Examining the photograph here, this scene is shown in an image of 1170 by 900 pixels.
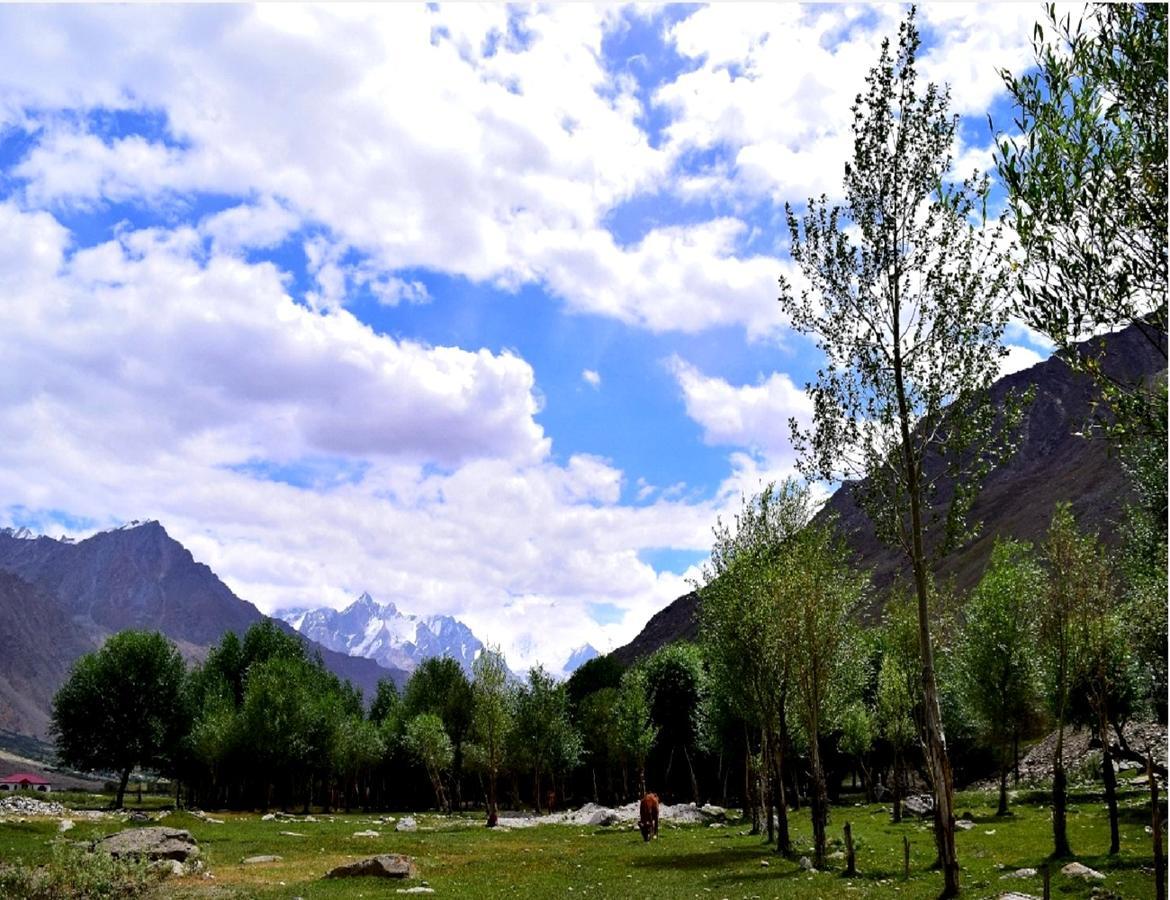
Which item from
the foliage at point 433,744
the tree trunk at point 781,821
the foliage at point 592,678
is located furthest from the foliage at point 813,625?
the foliage at point 592,678

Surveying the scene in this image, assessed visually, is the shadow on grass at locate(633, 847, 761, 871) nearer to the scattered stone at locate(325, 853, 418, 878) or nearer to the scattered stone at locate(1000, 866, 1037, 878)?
the scattered stone at locate(325, 853, 418, 878)

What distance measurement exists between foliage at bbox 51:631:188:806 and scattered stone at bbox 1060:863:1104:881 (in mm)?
104626

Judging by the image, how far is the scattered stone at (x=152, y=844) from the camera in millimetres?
37156

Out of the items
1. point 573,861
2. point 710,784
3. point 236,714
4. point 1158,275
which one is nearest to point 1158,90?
point 1158,275

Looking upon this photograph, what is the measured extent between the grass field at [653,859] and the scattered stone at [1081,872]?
0.36 metres

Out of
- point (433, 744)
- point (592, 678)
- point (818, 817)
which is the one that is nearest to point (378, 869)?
point (818, 817)

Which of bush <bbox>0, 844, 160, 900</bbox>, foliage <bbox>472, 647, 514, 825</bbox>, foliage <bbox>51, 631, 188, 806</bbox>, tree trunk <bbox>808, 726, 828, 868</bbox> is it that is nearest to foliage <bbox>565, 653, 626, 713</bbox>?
foliage <bbox>51, 631, 188, 806</bbox>

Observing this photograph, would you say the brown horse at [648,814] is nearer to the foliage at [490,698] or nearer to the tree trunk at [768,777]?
the tree trunk at [768,777]

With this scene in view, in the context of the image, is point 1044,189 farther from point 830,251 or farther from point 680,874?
point 680,874

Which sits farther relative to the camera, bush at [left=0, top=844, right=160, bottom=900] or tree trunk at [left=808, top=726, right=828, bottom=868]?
tree trunk at [left=808, top=726, right=828, bottom=868]

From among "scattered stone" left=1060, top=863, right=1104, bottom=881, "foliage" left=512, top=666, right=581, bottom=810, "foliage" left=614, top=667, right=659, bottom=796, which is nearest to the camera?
"scattered stone" left=1060, top=863, right=1104, bottom=881

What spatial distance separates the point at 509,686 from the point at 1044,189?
7947 centimetres

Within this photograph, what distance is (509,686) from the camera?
88.3 m

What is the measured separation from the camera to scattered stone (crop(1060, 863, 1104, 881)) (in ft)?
94.5
